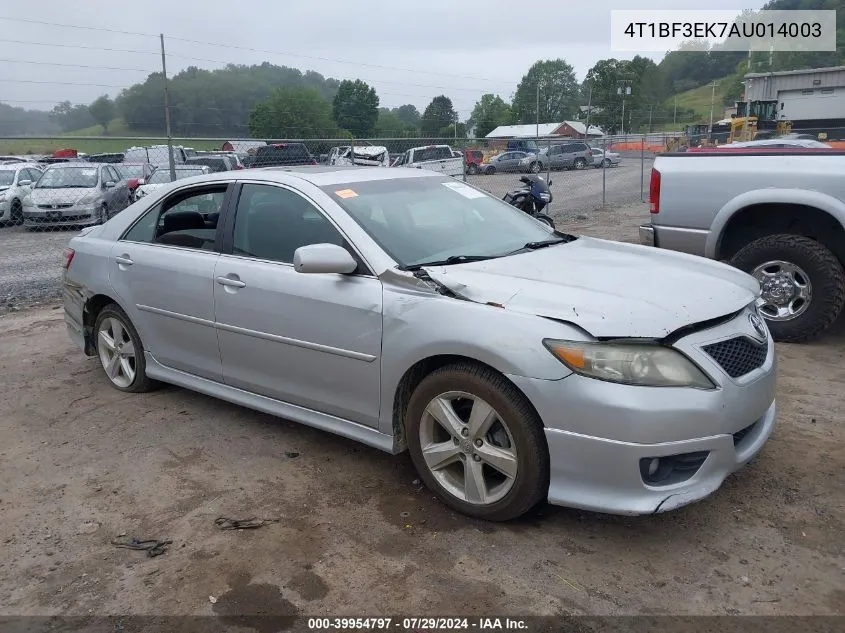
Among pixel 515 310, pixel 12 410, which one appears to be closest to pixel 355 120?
pixel 12 410

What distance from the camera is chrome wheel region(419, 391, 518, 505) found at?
3.07 meters

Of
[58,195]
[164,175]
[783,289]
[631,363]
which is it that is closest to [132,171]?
[164,175]

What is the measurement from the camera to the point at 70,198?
14.9 m

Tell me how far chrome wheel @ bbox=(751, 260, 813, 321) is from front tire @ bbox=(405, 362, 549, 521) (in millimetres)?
3436

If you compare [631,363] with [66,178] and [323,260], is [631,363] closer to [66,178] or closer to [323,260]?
[323,260]

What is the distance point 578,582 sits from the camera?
278 cm

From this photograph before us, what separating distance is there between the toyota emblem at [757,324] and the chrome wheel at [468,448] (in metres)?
1.31

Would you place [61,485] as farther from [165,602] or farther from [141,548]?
[165,602]

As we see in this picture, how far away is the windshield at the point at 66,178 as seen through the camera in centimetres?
1534

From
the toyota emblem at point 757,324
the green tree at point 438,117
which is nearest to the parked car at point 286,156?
the green tree at point 438,117

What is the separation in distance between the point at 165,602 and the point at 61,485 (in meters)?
1.37

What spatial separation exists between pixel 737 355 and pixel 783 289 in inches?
117

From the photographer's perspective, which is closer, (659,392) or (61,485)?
(659,392)

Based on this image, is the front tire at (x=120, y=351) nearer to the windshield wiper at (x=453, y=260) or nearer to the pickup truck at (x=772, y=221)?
the windshield wiper at (x=453, y=260)
